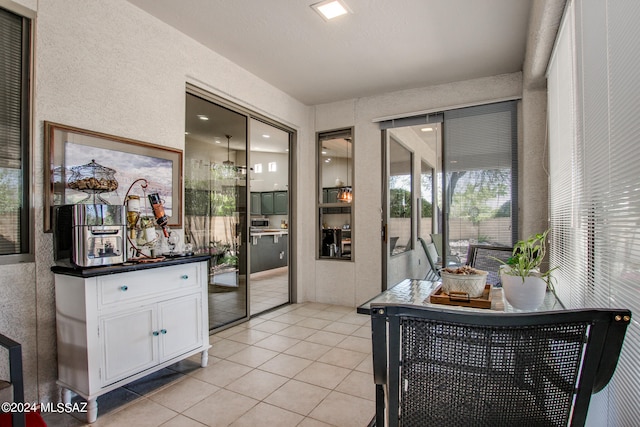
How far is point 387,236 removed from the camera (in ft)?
14.6

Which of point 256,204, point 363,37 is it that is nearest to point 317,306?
point 256,204

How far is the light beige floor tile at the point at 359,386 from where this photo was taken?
2.31 meters

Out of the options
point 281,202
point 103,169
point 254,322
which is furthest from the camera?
point 281,202

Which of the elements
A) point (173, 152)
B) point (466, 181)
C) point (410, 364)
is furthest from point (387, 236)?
point (410, 364)

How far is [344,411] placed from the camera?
2.11 m

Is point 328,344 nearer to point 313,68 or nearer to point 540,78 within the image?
A: point 313,68

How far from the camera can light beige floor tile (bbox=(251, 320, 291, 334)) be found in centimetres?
363

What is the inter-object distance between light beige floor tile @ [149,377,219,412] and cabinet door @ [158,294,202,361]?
22 cm

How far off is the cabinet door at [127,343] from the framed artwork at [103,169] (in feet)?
2.45

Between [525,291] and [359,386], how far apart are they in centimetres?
140

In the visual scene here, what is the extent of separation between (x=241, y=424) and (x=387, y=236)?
300 cm

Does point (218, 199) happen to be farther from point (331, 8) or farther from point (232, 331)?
point (331, 8)

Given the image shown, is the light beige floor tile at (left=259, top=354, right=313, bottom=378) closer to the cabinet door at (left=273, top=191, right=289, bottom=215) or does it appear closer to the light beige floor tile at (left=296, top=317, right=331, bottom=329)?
the light beige floor tile at (left=296, top=317, right=331, bottom=329)

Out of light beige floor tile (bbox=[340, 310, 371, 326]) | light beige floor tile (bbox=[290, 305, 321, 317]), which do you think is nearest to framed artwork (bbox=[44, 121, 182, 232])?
light beige floor tile (bbox=[290, 305, 321, 317])
